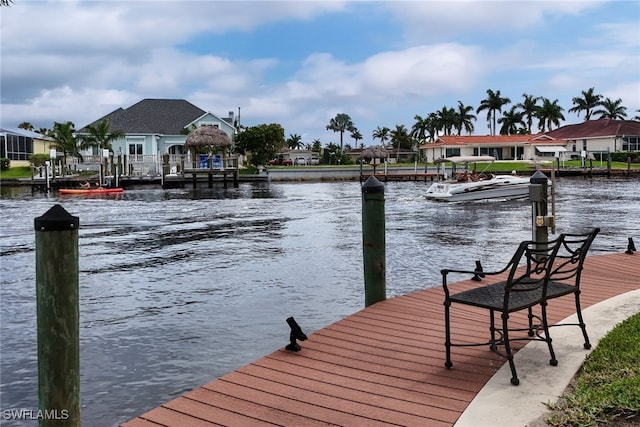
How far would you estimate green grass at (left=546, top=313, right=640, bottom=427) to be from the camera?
377 centimetres

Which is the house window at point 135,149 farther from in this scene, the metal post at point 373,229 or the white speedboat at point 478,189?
the metal post at point 373,229

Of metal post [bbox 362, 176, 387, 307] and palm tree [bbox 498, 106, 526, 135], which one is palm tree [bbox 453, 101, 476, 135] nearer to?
palm tree [bbox 498, 106, 526, 135]

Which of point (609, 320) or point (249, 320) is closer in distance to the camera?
point (609, 320)

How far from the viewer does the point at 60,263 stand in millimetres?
3650

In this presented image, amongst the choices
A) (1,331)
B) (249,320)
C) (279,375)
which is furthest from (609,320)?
(1,331)

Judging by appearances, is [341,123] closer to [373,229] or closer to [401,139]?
[401,139]

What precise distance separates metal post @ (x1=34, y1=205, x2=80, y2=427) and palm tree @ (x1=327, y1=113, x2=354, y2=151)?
131 meters

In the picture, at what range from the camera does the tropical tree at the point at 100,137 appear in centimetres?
5806

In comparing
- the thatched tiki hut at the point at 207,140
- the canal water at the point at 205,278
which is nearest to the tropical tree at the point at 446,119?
the thatched tiki hut at the point at 207,140

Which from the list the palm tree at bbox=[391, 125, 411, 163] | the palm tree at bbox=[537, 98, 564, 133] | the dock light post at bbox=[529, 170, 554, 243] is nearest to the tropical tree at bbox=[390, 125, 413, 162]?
the palm tree at bbox=[391, 125, 411, 163]

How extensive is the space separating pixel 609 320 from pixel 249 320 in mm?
4646

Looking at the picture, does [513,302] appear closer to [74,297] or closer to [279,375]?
[279,375]

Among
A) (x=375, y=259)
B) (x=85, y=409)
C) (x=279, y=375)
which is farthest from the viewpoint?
(x=375, y=259)

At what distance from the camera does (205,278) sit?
39.8 ft
